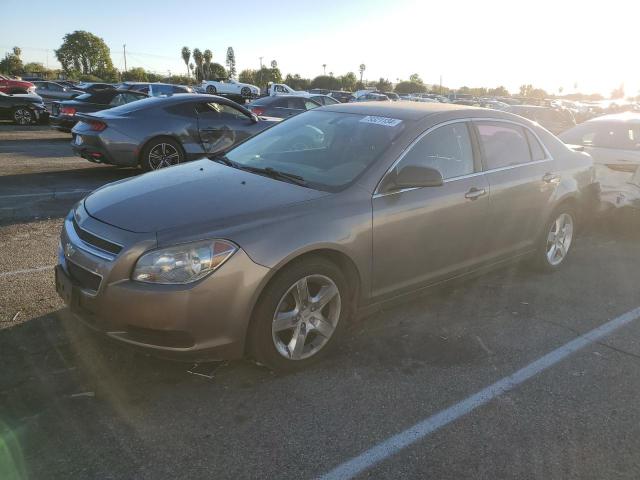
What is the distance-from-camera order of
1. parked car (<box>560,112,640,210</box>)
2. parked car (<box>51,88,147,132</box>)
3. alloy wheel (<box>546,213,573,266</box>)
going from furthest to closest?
parked car (<box>51,88,147,132</box>) < parked car (<box>560,112,640,210</box>) < alloy wheel (<box>546,213,573,266</box>)

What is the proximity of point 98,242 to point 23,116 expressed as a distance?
17.4m

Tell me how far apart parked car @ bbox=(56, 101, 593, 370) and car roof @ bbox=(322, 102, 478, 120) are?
2 centimetres

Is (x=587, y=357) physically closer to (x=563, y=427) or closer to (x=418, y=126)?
(x=563, y=427)

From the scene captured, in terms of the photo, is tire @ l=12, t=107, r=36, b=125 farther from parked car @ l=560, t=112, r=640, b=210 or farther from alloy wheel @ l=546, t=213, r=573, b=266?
alloy wheel @ l=546, t=213, r=573, b=266

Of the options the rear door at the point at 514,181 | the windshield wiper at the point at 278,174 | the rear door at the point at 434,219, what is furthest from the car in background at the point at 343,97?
the windshield wiper at the point at 278,174

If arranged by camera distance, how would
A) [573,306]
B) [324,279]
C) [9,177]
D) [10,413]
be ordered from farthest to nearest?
[9,177] → [573,306] → [324,279] → [10,413]

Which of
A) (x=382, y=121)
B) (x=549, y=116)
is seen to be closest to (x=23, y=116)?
(x=549, y=116)

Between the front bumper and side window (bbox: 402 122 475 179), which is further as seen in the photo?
side window (bbox: 402 122 475 179)

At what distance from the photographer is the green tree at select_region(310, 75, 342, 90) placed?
280 feet

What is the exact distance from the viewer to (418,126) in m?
3.88

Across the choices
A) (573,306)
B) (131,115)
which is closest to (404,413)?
(573,306)

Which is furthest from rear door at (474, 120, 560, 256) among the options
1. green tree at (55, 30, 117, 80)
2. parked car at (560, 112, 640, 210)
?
green tree at (55, 30, 117, 80)

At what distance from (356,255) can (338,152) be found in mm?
943

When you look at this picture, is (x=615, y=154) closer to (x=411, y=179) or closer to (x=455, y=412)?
(x=411, y=179)
